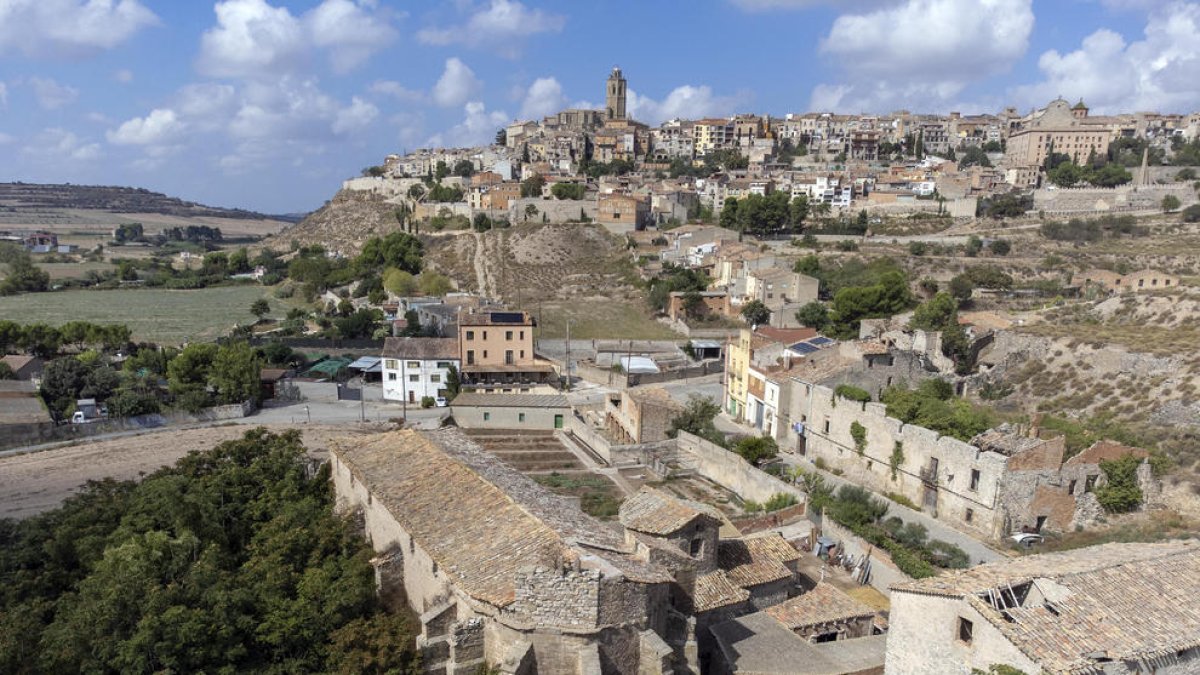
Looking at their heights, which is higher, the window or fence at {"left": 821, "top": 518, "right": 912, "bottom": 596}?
the window

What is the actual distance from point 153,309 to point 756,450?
272 ft

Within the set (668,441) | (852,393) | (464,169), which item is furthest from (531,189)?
(852,393)

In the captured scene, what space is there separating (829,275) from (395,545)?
5634 cm

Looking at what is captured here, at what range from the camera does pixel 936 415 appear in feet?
90.4

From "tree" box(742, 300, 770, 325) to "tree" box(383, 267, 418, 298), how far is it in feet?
108

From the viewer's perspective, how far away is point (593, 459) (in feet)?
113

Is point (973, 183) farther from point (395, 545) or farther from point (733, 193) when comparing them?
point (395, 545)

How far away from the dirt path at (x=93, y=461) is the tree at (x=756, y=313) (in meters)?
33.2

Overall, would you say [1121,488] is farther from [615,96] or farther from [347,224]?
[615,96]

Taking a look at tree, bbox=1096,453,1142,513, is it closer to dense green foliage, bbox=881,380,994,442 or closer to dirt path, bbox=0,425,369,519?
dense green foliage, bbox=881,380,994,442

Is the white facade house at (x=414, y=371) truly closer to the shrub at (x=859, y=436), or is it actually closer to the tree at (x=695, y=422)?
the tree at (x=695, y=422)

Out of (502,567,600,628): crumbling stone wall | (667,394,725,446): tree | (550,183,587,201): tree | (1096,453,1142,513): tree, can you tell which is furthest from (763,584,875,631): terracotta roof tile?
(550,183,587,201): tree

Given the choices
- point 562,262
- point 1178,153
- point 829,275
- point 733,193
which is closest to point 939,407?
point 829,275

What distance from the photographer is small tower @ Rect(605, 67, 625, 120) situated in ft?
551
